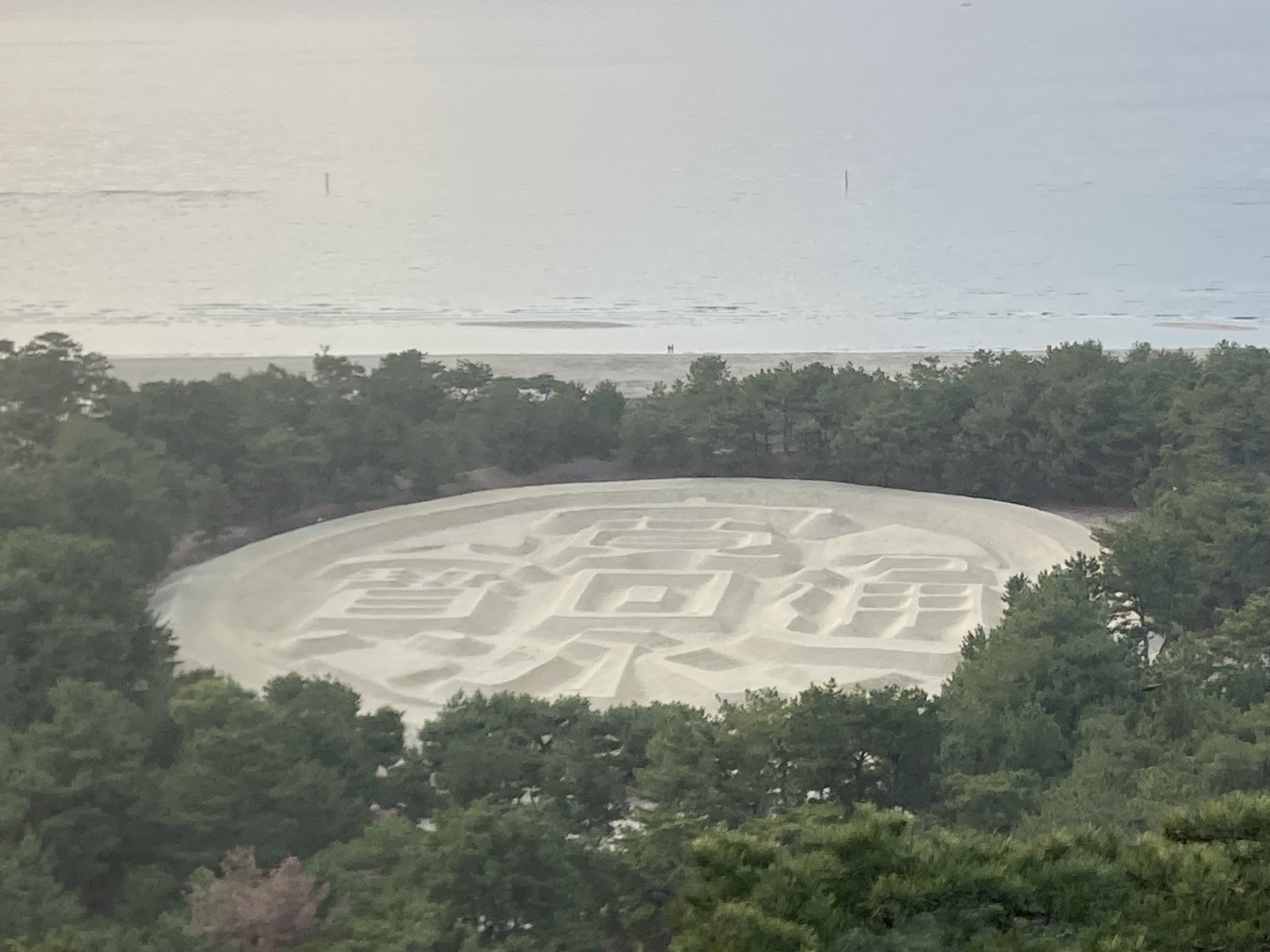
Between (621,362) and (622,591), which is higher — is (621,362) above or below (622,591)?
above

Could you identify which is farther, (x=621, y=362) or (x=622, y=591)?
(x=621, y=362)

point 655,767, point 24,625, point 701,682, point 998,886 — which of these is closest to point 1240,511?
point 701,682

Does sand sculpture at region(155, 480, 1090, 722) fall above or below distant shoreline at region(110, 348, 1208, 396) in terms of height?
below

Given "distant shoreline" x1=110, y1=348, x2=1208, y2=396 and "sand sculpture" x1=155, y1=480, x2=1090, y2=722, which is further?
"distant shoreline" x1=110, y1=348, x2=1208, y2=396

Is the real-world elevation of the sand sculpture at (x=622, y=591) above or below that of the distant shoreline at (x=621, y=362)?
below

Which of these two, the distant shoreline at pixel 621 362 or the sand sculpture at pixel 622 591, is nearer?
the sand sculpture at pixel 622 591
